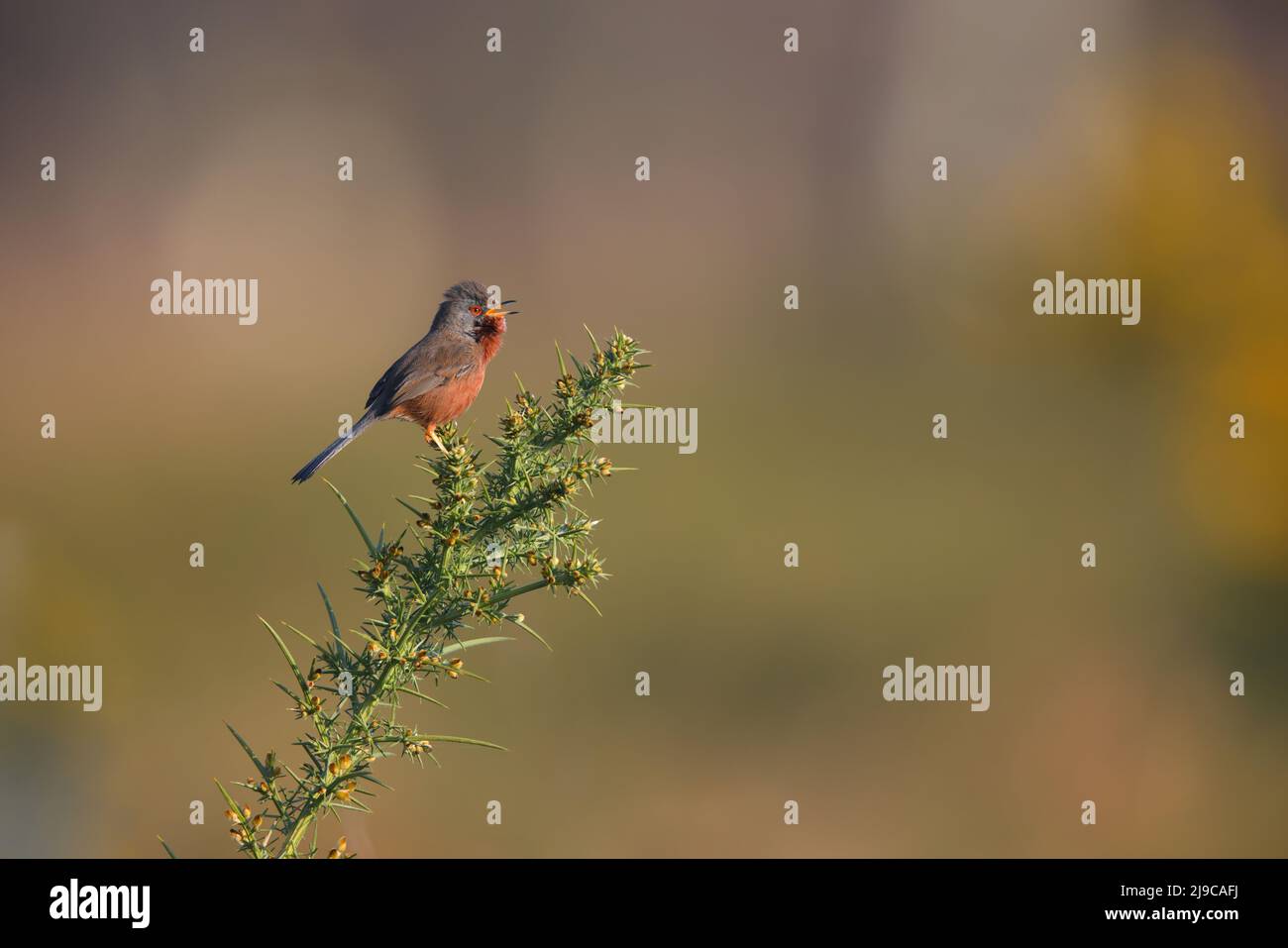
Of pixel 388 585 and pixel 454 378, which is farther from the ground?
pixel 454 378

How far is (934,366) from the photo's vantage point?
7.68 m

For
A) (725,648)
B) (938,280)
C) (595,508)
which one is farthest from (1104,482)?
(595,508)

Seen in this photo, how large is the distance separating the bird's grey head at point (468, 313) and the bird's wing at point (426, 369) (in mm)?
68

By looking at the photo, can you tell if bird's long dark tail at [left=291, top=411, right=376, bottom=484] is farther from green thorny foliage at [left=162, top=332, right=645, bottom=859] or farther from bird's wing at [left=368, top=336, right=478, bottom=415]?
green thorny foliage at [left=162, top=332, right=645, bottom=859]

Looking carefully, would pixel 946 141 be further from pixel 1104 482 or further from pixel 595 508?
pixel 595 508

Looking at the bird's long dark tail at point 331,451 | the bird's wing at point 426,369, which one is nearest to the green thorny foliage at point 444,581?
the bird's long dark tail at point 331,451

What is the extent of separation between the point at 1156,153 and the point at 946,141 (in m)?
1.52

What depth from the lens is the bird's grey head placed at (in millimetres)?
3672

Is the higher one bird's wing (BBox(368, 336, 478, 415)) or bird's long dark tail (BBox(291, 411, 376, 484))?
bird's wing (BBox(368, 336, 478, 415))

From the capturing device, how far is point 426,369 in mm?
3582

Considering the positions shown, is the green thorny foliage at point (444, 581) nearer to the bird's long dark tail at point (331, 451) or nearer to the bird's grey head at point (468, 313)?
the bird's long dark tail at point (331, 451)

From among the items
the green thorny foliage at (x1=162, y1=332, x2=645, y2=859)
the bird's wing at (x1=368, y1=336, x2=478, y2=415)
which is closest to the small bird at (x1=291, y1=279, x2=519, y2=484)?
the bird's wing at (x1=368, y1=336, x2=478, y2=415)

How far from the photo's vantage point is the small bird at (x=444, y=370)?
11.7 feet

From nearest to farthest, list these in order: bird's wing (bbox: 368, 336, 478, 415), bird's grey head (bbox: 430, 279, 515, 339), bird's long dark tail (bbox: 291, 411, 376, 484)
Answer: bird's long dark tail (bbox: 291, 411, 376, 484) < bird's wing (bbox: 368, 336, 478, 415) < bird's grey head (bbox: 430, 279, 515, 339)
